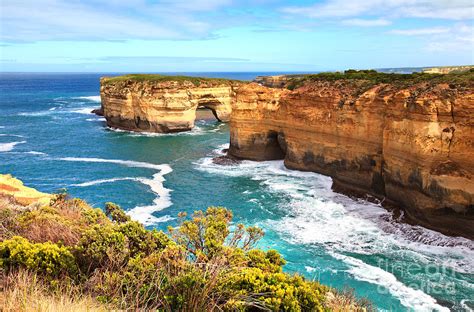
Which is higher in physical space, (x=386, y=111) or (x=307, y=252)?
(x=386, y=111)

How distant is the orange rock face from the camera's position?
21.3 m

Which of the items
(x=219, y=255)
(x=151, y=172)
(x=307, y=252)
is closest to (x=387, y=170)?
(x=307, y=252)

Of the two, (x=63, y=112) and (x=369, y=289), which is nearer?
(x=369, y=289)

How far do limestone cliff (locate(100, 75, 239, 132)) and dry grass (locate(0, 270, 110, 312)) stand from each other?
48098 mm

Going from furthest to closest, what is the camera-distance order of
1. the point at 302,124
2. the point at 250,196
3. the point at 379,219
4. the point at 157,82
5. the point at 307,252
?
the point at 157,82, the point at 302,124, the point at 250,196, the point at 379,219, the point at 307,252

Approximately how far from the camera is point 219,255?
1020cm

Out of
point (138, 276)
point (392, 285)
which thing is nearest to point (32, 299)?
point (138, 276)

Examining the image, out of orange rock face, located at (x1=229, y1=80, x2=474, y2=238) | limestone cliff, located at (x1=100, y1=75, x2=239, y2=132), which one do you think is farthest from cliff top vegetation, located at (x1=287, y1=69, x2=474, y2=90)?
limestone cliff, located at (x1=100, y1=75, x2=239, y2=132)

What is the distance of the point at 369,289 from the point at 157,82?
154ft

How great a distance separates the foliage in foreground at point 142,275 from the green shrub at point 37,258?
22mm

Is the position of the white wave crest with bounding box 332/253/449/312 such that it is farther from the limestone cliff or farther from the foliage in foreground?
the limestone cliff

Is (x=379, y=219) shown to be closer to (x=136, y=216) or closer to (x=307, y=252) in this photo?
(x=307, y=252)

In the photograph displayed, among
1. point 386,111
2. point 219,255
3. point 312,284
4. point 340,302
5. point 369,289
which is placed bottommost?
point 369,289

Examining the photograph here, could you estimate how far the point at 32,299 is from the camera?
7316 millimetres
